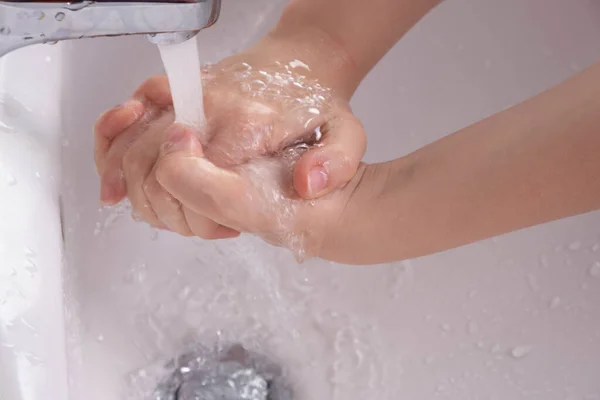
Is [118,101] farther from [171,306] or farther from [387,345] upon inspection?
[387,345]

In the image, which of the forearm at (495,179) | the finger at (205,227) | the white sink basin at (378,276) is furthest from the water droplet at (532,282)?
the finger at (205,227)

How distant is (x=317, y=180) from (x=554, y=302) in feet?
0.79

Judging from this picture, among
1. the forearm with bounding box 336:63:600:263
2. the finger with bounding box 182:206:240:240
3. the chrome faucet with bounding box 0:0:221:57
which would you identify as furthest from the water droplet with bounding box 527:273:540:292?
the chrome faucet with bounding box 0:0:221:57

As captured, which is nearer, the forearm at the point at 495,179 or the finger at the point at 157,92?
the forearm at the point at 495,179

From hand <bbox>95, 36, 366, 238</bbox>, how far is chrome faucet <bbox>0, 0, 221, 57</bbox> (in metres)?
0.16

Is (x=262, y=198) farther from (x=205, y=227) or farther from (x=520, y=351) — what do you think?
(x=520, y=351)

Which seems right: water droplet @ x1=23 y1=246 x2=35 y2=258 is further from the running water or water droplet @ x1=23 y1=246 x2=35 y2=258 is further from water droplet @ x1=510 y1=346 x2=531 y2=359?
water droplet @ x1=510 y1=346 x2=531 y2=359

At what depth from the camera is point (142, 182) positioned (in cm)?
48

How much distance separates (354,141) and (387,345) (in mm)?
178

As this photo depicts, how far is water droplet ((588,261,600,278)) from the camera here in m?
0.55

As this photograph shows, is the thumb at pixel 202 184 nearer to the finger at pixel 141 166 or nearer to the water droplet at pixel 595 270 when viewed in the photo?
the finger at pixel 141 166

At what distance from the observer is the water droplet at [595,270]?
0.55 metres

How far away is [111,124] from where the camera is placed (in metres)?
0.51

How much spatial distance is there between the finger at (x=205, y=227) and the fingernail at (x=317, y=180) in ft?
0.26
